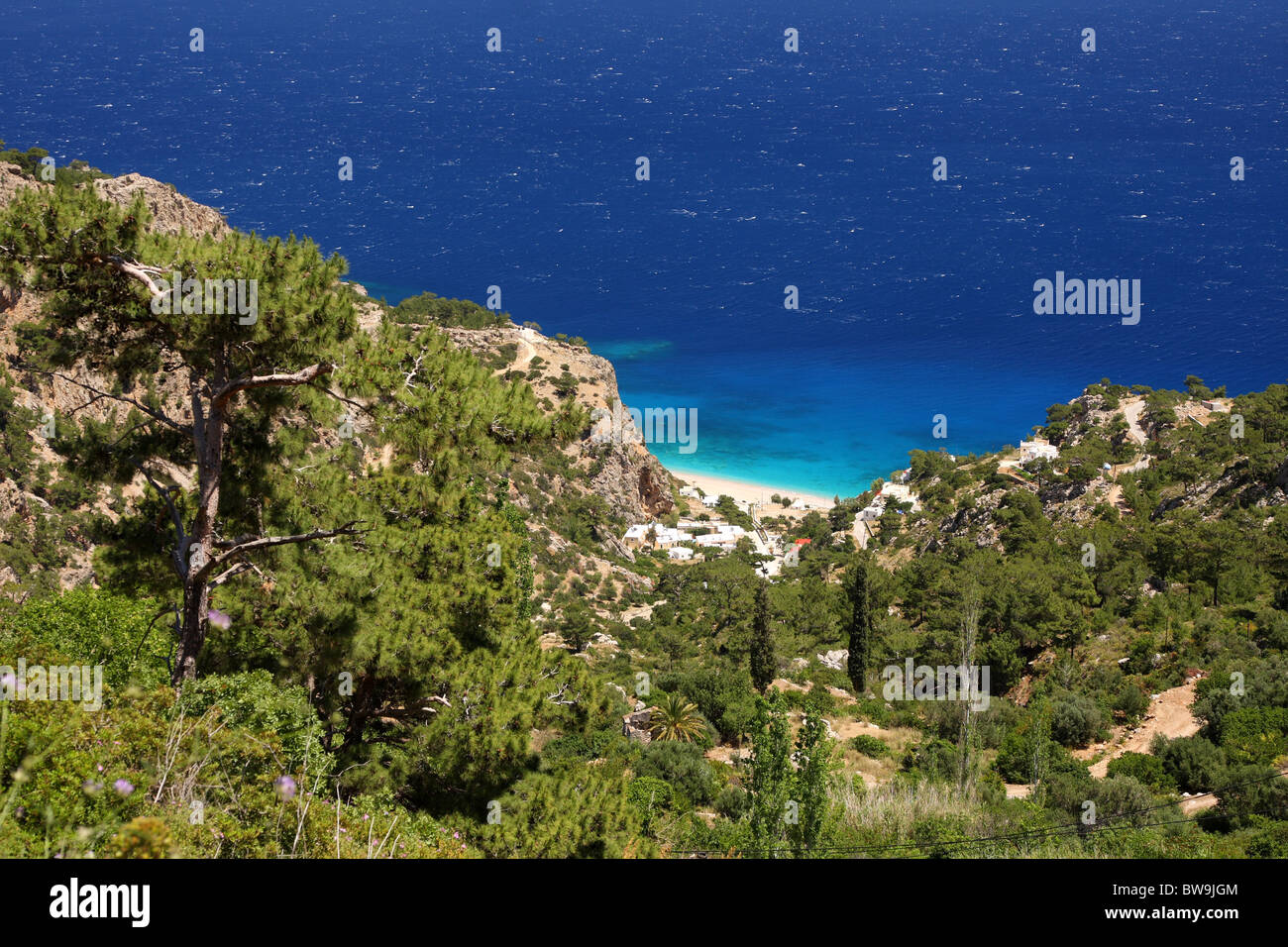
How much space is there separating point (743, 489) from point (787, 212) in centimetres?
6907

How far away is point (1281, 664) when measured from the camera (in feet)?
83.3

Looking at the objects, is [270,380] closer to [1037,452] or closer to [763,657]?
[763,657]

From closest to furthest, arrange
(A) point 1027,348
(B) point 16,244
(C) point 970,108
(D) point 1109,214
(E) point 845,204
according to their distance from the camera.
A: (B) point 16,244, (A) point 1027,348, (D) point 1109,214, (E) point 845,204, (C) point 970,108

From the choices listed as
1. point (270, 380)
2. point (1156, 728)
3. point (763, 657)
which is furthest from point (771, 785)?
point (763, 657)

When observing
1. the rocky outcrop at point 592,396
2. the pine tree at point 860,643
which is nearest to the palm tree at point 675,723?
the pine tree at point 860,643

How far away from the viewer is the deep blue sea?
93.9 metres

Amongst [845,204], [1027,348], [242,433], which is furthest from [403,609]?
[845,204]

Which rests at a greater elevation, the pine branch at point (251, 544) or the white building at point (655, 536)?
the white building at point (655, 536)

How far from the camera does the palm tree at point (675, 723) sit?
2547 centimetres

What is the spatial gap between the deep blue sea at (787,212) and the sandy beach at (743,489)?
188 centimetres

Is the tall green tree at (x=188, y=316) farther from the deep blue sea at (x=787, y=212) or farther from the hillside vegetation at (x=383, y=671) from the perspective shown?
the deep blue sea at (x=787, y=212)

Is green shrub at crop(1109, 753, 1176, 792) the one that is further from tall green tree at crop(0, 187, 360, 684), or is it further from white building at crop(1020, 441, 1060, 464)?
white building at crop(1020, 441, 1060, 464)
